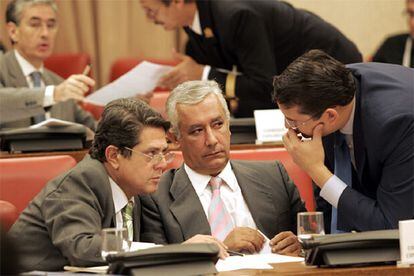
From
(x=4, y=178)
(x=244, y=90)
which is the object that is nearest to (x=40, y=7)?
(x=244, y=90)

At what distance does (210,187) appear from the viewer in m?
3.41

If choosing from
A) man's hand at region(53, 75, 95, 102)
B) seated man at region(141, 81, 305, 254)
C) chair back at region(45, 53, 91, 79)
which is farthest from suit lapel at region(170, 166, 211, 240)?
chair back at region(45, 53, 91, 79)

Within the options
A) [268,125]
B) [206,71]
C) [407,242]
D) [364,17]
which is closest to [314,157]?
[407,242]

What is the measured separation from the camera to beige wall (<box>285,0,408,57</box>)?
22.3 ft

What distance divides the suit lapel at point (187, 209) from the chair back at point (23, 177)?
48 centimetres

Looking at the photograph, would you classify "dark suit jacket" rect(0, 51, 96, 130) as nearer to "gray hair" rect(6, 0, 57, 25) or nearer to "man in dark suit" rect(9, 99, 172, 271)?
"gray hair" rect(6, 0, 57, 25)

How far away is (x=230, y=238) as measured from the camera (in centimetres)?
312

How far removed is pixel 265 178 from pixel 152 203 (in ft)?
1.51

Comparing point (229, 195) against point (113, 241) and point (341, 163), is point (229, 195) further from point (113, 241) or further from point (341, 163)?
point (113, 241)

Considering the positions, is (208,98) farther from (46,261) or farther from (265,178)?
(46,261)

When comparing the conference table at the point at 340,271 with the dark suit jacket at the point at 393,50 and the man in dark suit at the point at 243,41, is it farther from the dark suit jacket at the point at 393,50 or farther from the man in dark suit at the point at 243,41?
the dark suit jacket at the point at 393,50

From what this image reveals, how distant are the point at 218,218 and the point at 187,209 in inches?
5.2

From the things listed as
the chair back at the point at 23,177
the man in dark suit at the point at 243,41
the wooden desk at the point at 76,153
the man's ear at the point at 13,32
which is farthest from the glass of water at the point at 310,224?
the man's ear at the point at 13,32

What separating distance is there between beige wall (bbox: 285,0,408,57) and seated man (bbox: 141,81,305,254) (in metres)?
3.52
